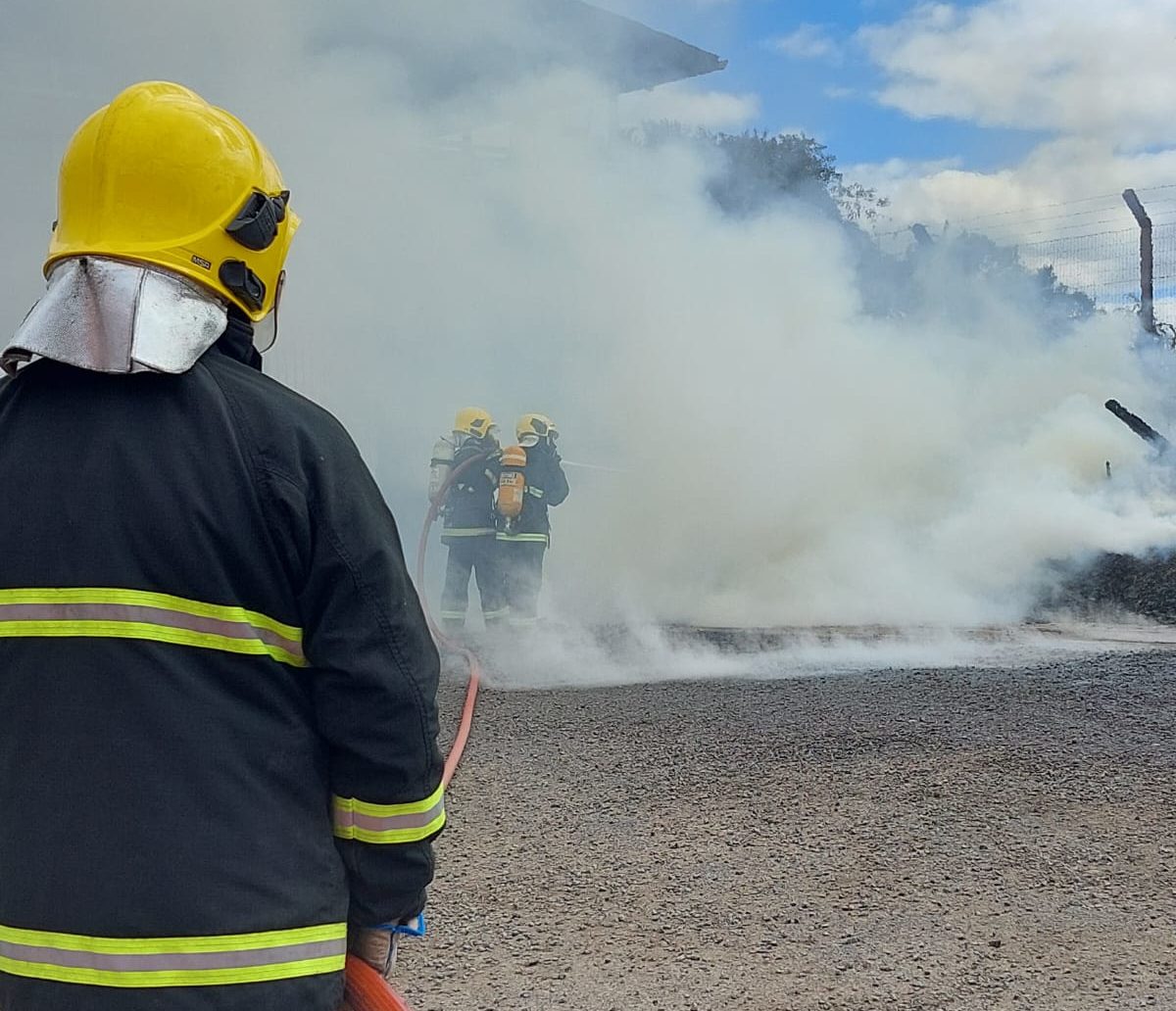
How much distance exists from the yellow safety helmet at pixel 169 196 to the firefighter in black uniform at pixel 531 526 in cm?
618

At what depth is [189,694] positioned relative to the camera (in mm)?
1256

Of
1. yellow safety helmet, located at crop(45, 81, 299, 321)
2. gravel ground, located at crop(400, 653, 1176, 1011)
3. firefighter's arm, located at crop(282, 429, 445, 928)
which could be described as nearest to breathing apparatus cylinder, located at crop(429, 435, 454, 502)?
gravel ground, located at crop(400, 653, 1176, 1011)

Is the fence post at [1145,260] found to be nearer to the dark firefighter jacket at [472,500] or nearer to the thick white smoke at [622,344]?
the thick white smoke at [622,344]

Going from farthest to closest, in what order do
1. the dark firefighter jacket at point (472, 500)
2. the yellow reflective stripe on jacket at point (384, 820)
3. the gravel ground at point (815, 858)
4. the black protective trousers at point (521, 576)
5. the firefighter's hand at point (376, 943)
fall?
1. the dark firefighter jacket at point (472, 500)
2. the black protective trousers at point (521, 576)
3. the gravel ground at point (815, 858)
4. the firefighter's hand at point (376, 943)
5. the yellow reflective stripe on jacket at point (384, 820)

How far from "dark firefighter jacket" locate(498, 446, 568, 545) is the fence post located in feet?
20.7

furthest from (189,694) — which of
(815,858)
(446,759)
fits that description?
(446,759)

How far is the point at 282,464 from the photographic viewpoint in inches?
50.8

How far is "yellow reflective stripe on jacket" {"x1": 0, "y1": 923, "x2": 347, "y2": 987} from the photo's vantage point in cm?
122

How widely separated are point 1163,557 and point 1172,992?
6660 mm

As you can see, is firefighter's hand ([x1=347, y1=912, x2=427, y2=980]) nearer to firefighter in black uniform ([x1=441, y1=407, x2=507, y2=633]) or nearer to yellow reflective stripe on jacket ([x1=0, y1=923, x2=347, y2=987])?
yellow reflective stripe on jacket ([x1=0, y1=923, x2=347, y2=987])

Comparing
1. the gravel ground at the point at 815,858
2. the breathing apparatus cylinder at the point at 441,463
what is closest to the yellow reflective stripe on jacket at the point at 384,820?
the gravel ground at the point at 815,858

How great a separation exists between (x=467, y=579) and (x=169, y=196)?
6597mm

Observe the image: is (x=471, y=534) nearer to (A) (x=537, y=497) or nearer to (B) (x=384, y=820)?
(A) (x=537, y=497)

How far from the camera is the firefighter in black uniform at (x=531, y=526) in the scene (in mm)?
7652
